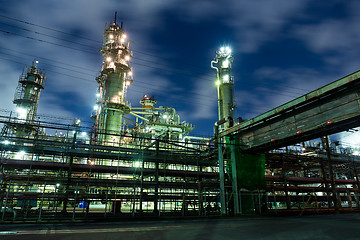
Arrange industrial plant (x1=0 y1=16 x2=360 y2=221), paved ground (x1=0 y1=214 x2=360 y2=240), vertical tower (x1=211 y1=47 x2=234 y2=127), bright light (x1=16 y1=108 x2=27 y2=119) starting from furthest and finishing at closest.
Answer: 1. bright light (x1=16 y1=108 x2=27 y2=119)
2. vertical tower (x1=211 y1=47 x2=234 y2=127)
3. industrial plant (x1=0 y1=16 x2=360 y2=221)
4. paved ground (x1=0 y1=214 x2=360 y2=240)

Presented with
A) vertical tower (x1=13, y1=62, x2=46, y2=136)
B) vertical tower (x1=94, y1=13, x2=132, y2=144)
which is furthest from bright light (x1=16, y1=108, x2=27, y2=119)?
vertical tower (x1=94, y1=13, x2=132, y2=144)

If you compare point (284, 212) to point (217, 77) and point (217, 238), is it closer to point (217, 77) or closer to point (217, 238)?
point (217, 238)

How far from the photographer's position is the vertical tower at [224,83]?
1399 inches

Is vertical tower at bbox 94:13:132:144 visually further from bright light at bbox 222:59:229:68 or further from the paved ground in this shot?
the paved ground

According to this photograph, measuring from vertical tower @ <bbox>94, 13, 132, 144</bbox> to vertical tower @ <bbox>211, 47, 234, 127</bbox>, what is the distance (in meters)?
15.2

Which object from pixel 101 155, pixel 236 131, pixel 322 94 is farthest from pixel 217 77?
pixel 322 94

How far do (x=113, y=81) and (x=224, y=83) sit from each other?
18056mm

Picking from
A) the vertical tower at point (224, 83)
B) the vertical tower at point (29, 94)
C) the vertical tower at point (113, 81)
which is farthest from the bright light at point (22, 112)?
the vertical tower at point (224, 83)

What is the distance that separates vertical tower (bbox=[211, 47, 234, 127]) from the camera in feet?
117

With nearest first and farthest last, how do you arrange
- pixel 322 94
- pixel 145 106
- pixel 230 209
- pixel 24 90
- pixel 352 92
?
pixel 352 92 → pixel 322 94 → pixel 230 209 → pixel 24 90 → pixel 145 106

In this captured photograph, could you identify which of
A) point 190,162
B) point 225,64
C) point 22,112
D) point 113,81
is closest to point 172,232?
point 190,162

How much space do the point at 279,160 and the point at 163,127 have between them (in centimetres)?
2361

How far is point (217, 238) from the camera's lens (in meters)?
6.95

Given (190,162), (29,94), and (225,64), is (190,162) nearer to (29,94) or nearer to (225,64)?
(225,64)
